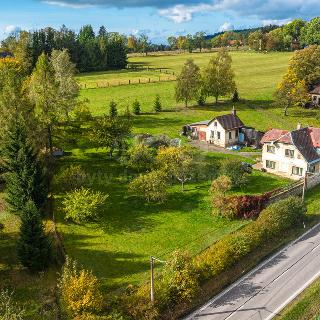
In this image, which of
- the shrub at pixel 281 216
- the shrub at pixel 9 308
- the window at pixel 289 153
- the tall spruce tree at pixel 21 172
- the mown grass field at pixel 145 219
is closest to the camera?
the shrub at pixel 9 308

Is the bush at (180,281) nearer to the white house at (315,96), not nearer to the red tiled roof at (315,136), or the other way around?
the red tiled roof at (315,136)

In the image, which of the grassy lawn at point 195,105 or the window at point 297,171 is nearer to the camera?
the window at point 297,171

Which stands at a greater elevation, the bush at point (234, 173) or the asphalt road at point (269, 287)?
the bush at point (234, 173)

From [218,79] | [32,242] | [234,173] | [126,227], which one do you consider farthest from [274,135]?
[32,242]

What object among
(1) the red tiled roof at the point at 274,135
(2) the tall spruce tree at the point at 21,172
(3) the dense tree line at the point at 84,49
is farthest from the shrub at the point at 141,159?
(3) the dense tree line at the point at 84,49

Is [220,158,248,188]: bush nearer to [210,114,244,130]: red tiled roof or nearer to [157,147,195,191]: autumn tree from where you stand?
[157,147,195,191]: autumn tree

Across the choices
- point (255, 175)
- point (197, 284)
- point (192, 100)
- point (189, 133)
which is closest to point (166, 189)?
point (255, 175)
